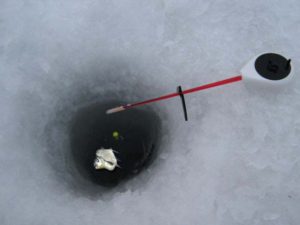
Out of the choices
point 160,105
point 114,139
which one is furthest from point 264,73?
point 114,139

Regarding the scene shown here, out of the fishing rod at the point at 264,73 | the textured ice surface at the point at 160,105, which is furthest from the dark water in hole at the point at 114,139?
the fishing rod at the point at 264,73

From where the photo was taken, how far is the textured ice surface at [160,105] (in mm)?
1247

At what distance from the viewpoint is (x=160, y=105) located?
1.44 m

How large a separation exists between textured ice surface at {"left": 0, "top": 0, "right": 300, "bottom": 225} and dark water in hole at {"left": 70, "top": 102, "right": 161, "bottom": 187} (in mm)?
58

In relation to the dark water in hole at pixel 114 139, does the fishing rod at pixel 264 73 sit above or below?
above

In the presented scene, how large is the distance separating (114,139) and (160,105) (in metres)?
0.25

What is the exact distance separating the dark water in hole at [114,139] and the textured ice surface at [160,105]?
0.06 m

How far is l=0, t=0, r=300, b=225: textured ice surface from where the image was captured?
4.09 feet

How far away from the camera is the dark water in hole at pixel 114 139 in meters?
1.42

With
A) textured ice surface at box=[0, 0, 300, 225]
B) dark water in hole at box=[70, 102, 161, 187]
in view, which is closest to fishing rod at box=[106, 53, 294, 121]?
textured ice surface at box=[0, 0, 300, 225]

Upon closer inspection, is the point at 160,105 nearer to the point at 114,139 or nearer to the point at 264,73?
the point at 114,139

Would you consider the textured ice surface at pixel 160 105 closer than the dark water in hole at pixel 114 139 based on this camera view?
Yes

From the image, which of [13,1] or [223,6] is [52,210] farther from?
[223,6]

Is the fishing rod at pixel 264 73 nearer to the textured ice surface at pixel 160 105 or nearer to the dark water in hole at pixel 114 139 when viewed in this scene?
the textured ice surface at pixel 160 105
